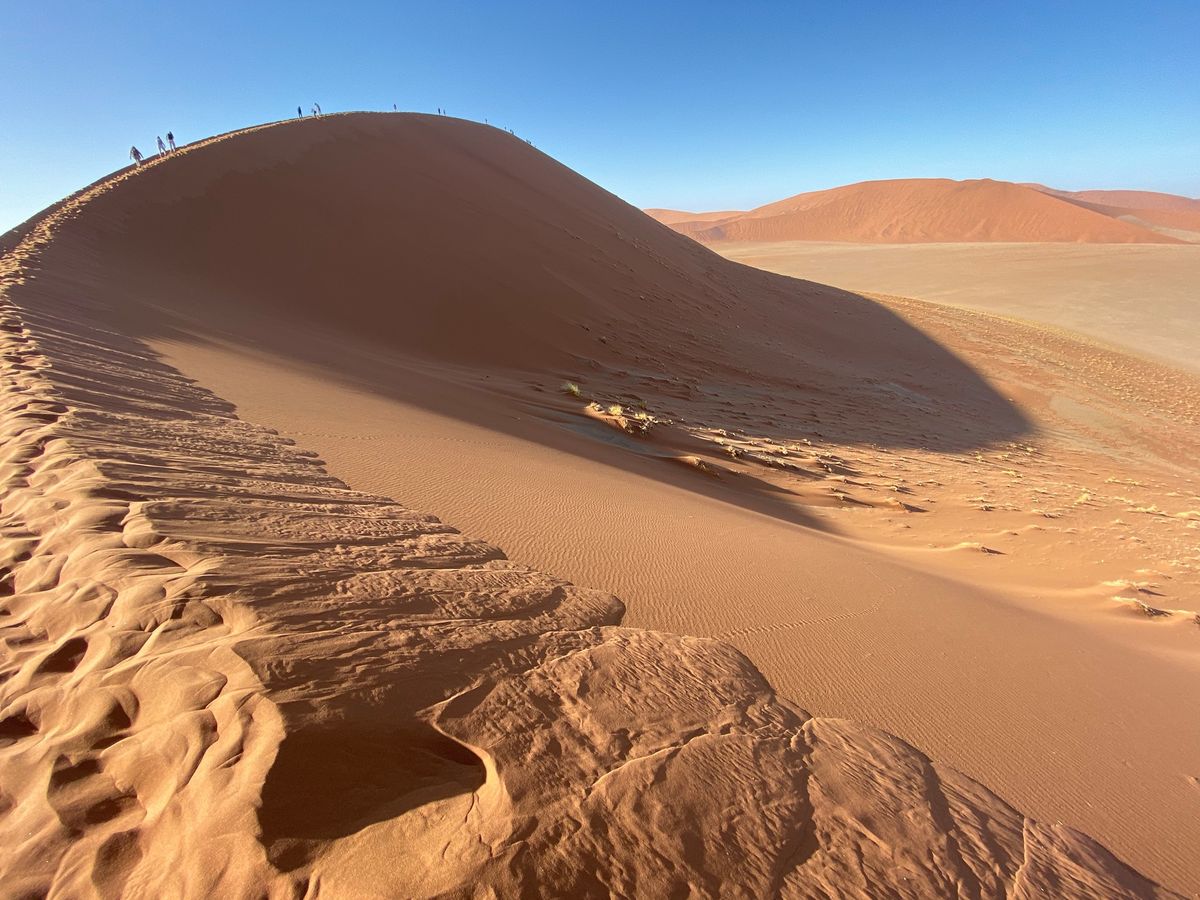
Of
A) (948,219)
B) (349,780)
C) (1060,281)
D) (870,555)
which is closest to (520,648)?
(349,780)

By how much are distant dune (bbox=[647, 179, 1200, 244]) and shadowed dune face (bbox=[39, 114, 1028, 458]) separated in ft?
209

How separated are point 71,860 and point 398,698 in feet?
2.66

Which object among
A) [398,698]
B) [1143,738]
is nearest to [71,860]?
[398,698]

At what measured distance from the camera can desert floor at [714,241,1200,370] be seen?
89.7 feet

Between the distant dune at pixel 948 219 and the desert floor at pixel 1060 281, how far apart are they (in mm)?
21534

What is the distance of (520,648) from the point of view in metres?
2.42

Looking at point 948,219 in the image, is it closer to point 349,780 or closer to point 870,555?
point 870,555

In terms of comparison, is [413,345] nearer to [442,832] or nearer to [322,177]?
[322,177]

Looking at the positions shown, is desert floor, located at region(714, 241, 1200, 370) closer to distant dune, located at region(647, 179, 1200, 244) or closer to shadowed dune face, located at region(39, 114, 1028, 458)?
shadowed dune face, located at region(39, 114, 1028, 458)

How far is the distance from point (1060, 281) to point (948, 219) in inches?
1898

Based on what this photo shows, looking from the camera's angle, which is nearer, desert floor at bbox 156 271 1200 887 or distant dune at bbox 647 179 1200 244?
desert floor at bbox 156 271 1200 887

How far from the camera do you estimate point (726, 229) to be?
94562mm

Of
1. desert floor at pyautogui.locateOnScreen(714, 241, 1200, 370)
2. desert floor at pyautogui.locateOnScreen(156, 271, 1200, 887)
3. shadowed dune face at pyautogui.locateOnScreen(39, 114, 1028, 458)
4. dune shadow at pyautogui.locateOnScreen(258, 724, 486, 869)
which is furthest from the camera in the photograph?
desert floor at pyautogui.locateOnScreen(714, 241, 1200, 370)

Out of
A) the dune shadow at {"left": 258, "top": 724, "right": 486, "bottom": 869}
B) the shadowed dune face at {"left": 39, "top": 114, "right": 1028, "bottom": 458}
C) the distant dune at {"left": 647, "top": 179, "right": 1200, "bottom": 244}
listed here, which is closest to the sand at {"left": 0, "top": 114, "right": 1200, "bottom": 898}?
the dune shadow at {"left": 258, "top": 724, "right": 486, "bottom": 869}
